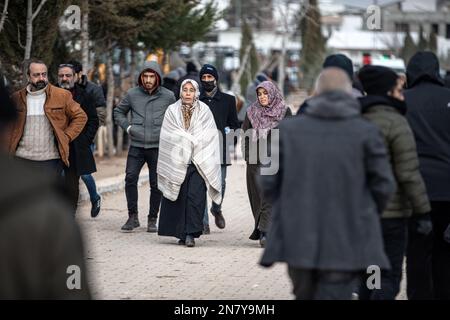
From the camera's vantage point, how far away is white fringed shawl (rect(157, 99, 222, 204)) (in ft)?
40.7

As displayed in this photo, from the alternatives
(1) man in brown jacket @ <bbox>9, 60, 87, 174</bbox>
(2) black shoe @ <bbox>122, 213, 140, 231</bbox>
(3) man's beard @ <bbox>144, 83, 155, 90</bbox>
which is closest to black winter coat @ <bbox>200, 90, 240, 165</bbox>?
(3) man's beard @ <bbox>144, 83, 155, 90</bbox>

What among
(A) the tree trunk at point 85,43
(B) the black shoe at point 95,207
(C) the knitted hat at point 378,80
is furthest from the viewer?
(A) the tree trunk at point 85,43

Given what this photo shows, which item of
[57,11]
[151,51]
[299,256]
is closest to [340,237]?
[299,256]

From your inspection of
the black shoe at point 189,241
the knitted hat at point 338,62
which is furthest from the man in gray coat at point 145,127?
the knitted hat at point 338,62

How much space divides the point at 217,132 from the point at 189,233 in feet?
3.78

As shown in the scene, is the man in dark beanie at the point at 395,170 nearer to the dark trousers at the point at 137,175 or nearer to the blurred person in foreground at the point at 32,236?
the blurred person in foreground at the point at 32,236

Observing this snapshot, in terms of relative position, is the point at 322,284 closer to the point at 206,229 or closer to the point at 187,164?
the point at 187,164

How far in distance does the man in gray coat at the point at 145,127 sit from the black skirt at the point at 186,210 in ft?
3.33

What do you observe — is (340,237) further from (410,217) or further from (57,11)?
(57,11)

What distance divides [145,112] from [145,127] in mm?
180

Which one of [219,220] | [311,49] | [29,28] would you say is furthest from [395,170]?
[311,49]

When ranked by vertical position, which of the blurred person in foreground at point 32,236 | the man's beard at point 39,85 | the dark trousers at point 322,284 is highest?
the blurred person in foreground at point 32,236

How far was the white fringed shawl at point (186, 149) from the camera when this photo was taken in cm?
1240

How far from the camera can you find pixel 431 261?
27.1ft
